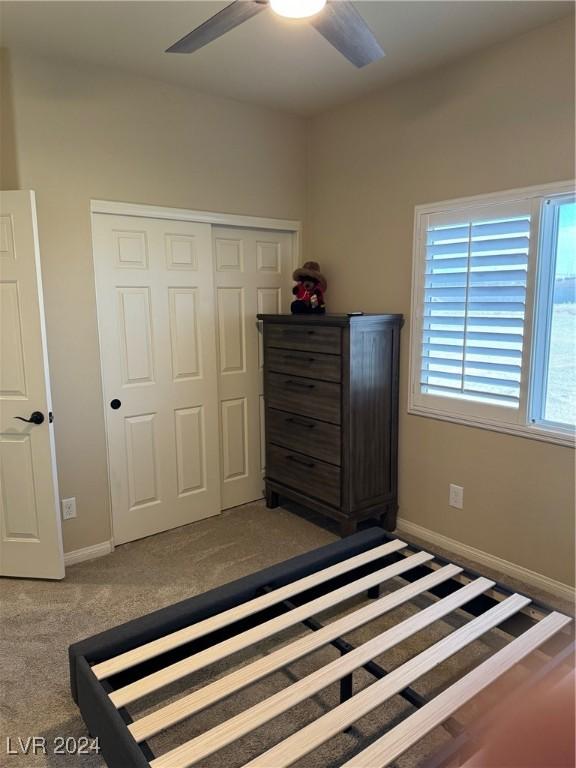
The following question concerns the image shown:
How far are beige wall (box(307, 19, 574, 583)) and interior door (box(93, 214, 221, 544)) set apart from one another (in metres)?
1.01

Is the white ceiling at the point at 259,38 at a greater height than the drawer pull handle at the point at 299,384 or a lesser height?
greater

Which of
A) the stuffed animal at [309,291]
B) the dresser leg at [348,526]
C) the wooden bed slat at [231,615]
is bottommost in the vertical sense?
the dresser leg at [348,526]

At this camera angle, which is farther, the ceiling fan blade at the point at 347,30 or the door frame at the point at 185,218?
the door frame at the point at 185,218

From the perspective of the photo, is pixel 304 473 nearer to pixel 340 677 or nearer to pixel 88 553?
pixel 88 553

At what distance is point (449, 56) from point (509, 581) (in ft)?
9.01

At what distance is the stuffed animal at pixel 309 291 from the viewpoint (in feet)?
11.2

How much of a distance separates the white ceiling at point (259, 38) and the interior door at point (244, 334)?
37.4 inches

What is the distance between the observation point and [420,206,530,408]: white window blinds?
2.56m

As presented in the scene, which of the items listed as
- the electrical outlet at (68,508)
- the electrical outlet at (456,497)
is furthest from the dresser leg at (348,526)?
the electrical outlet at (68,508)

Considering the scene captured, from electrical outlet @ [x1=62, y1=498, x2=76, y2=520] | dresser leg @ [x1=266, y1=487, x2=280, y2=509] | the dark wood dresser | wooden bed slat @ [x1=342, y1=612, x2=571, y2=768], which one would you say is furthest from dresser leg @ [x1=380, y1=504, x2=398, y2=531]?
electrical outlet @ [x1=62, y1=498, x2=76, y2=520]

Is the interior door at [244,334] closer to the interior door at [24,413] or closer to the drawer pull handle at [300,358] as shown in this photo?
the drawer pull handle at [300,358]

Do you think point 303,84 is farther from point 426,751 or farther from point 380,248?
point 426,751

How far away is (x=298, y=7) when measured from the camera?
145 cm

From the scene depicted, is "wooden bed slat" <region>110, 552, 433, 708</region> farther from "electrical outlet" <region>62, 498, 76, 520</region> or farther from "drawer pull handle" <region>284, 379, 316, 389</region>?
"electrical outlet" <region>62, 498, 76, 520</region>
